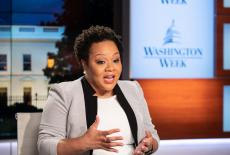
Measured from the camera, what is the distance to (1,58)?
6586 millimetres

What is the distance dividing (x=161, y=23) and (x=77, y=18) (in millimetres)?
2158

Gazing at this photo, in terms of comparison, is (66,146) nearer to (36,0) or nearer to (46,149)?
(46,149)

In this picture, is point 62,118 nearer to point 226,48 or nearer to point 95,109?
point 95,109

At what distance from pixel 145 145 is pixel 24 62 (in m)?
5.72

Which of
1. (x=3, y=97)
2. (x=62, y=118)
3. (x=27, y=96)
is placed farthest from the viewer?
(x=27, y=96)

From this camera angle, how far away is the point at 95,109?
1.56 m

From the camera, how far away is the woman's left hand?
61.1 inches

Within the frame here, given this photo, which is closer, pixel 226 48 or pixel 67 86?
pixel 67 86

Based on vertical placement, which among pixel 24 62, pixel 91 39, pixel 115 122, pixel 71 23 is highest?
pixel 71 23

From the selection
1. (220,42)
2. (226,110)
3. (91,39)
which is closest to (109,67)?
(91,39)

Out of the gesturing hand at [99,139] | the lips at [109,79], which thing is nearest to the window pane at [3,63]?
the lips at [109,79]

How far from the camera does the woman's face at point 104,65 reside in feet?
5.14

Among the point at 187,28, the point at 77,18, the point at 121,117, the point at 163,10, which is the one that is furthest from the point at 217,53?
the point at 121,117

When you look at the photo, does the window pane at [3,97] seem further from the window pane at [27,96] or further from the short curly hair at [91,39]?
the short curly hair at [91,39]
